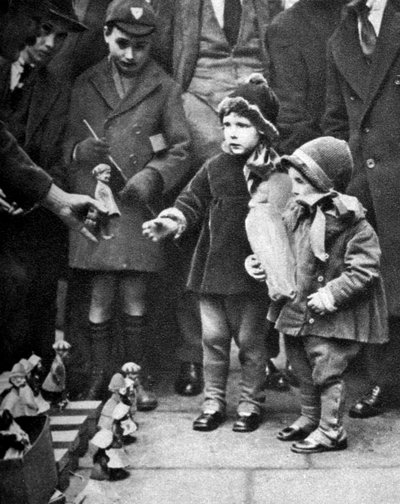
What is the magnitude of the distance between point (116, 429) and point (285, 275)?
3.23 feet

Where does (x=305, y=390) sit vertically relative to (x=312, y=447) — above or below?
above

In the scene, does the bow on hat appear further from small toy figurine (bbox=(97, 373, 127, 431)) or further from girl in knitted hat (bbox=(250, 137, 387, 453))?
small toy figurine (bbox=(97, 373, 127, 431))

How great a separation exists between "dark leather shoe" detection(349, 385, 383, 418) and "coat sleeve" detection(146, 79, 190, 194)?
1.31 metres

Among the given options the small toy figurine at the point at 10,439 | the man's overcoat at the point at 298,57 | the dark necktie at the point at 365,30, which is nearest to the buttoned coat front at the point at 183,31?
the man's overcoat at the point at 298,57

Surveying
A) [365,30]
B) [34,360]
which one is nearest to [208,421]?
[34,360]

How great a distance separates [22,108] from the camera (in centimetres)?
442

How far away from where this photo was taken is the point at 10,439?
144 inches

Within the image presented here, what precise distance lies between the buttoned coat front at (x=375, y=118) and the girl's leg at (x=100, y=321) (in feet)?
4.06

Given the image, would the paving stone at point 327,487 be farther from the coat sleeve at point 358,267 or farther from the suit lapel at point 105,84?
the suit lapel at point 105,84

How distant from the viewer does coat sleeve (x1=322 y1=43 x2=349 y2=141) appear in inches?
195

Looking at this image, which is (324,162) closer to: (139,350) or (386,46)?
(386,46)

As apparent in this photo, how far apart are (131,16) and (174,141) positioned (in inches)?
23.4

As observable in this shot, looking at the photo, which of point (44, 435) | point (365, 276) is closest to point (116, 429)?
point (44, 435)

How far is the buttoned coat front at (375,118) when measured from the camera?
485 cm
